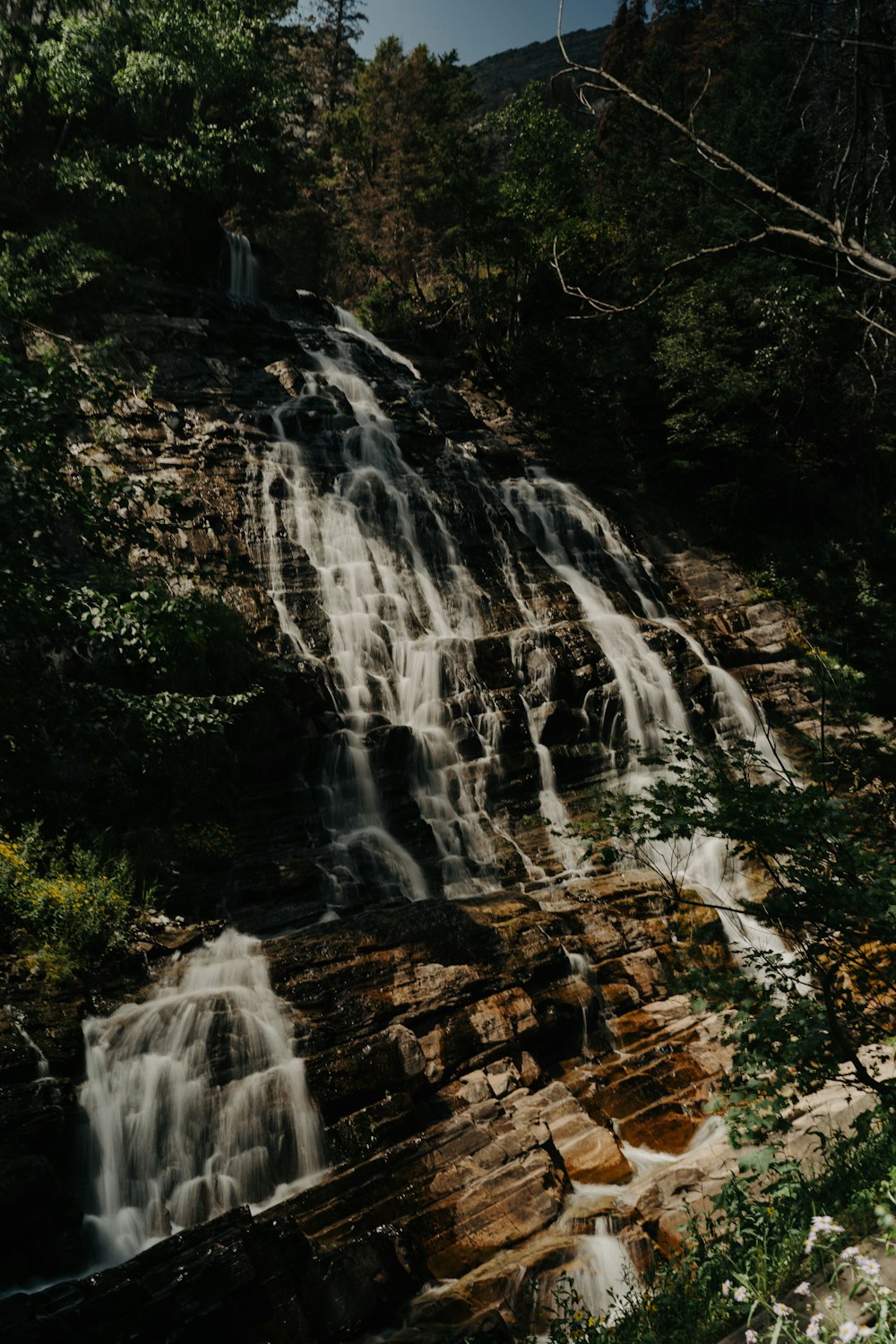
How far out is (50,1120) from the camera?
6.14 meters

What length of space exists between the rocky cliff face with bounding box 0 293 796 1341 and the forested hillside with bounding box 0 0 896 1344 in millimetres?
77

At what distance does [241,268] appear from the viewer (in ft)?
85.7

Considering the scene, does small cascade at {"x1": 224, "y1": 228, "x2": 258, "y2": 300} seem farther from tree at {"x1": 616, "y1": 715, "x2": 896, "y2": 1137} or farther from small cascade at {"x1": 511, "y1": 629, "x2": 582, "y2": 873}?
tree at {"x1": 616, "y1": 715, "x2": 896, "y2": 1137}

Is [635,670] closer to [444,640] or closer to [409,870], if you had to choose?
→ [444,640]

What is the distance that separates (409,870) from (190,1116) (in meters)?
5.05

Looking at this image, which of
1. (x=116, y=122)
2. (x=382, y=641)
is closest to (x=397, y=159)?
(x=116, y=122)

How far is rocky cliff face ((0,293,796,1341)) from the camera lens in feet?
18.4

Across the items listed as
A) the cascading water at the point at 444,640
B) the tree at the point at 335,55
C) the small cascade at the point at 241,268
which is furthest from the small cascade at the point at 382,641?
the tree at the point at 335,55

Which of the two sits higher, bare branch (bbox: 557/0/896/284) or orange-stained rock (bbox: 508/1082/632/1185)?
bare branch (bbox: 557/0/896/284)

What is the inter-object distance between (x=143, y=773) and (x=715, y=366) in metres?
16.5

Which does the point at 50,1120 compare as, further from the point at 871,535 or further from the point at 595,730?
the point at 871,535

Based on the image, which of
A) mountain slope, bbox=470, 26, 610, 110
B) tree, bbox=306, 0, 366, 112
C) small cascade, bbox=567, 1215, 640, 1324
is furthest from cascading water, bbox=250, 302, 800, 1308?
mountain slope, bbox=470, 26, 610, 110

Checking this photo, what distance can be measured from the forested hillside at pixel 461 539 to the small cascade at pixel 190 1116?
1.15 feet

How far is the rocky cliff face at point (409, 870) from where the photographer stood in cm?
559
